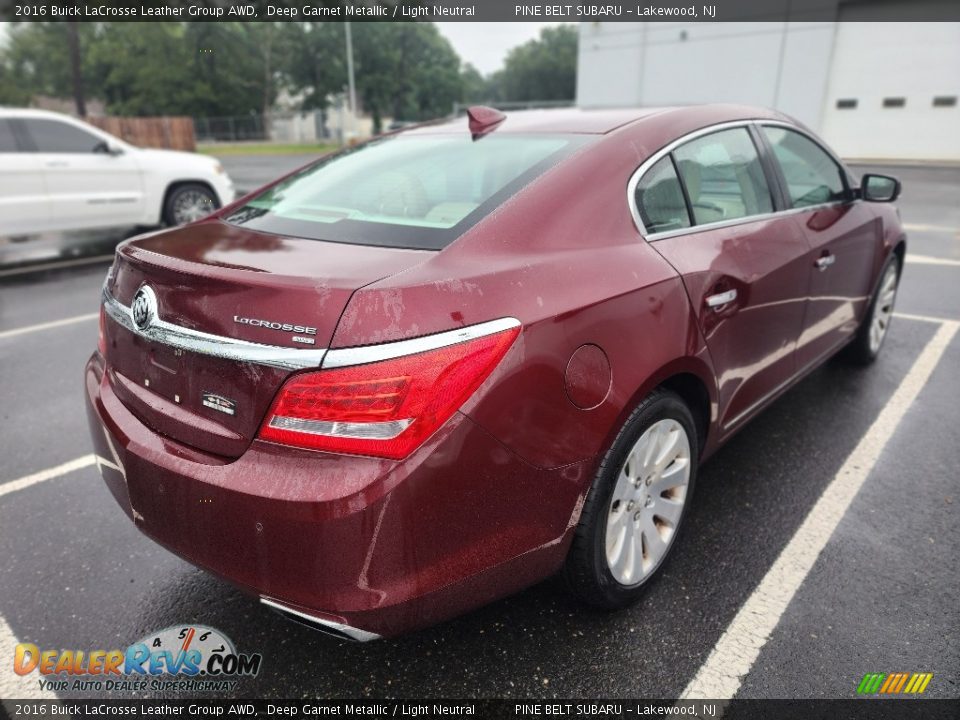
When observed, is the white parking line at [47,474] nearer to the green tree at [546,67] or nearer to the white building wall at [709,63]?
the white building wall at [709,63]

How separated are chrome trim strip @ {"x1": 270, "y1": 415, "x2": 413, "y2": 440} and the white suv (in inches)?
327

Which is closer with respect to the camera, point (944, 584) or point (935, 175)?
point (944, 584)

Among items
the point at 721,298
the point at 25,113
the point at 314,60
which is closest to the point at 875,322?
the point at 721,298

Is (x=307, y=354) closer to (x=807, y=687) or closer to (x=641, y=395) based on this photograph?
(x=641, y=395)

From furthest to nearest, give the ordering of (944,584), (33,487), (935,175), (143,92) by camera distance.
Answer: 1. (143,92)
2. (935,175)
3. (33,487)
4. (944,584)

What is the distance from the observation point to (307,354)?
1552mm

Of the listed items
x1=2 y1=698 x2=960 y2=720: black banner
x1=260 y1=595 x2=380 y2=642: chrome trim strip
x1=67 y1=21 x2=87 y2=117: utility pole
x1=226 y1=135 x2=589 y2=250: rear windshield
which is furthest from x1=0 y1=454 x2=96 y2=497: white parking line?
x1=67 y1=21 x2=87 y2=117: utility pole

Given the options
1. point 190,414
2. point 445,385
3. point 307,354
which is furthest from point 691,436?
point 190,414

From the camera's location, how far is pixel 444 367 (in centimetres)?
156

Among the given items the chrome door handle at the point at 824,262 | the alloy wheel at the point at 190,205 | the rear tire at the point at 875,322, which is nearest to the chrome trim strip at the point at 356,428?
the chrome door handle at the point at 824,262

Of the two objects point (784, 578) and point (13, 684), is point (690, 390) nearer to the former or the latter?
point (784, 578)

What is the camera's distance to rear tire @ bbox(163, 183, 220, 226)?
30.6ft

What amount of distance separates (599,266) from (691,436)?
0.78 m

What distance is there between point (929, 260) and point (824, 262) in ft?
19.0
